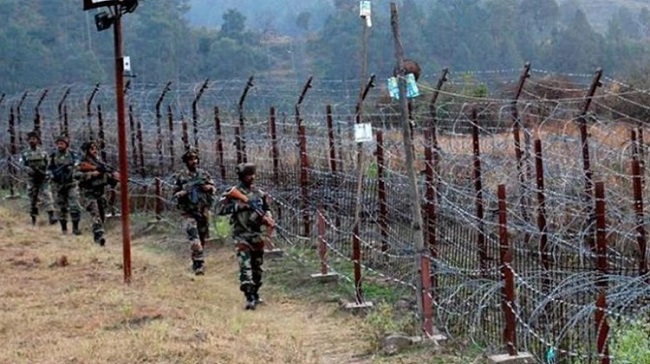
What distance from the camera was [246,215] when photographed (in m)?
10.1

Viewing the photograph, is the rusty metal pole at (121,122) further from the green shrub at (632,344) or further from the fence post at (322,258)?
the green shrub at (632,344)

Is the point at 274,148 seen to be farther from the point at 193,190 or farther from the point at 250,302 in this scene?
the point at 250,302

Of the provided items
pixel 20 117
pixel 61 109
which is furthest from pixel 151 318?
pixel 20 117

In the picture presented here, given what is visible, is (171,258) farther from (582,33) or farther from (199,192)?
(582,33)

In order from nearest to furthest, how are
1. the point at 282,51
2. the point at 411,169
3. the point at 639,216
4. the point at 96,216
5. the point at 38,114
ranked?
the point at 411,169, the point at 639,216, the point at 96,216, the point at 38,114, the point at 282,51

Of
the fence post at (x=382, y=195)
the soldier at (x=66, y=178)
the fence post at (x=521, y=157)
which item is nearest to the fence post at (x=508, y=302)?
the fence post at (x=521, y=157)

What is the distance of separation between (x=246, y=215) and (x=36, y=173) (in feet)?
24.7

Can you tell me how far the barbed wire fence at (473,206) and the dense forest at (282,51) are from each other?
22.7 meters

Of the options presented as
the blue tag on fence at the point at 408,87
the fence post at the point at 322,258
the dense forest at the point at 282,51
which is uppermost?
the dense forest at the point at 282,51

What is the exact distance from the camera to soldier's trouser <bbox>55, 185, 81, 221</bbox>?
1526 centimetres

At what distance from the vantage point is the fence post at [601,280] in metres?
5.62

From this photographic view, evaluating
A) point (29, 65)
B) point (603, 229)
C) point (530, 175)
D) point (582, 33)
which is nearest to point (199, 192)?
point (530, 175)

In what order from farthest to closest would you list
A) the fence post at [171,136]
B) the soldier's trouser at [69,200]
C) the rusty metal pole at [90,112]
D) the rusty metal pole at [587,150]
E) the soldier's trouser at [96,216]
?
the rusty metal pole at [90,112], the fence post at [171,136], the soldier's trouser at [69,200], the soldier's trouser at [96,216], the rusty metal pole at [587,150]

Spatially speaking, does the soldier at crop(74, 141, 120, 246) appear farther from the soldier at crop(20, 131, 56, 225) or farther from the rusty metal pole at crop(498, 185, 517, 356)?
the rusty metal pole at crop(498, 185, 517, 356)
